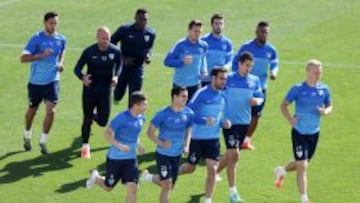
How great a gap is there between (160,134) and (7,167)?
3611 millimetres

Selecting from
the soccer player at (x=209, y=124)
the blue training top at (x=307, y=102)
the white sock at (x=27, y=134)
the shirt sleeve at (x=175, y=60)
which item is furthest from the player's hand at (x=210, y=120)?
the white sock at (x=27, y=134)

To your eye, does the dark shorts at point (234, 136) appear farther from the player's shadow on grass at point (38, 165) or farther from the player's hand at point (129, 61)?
the player's hand at point (129, 61)

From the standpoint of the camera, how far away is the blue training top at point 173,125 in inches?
515

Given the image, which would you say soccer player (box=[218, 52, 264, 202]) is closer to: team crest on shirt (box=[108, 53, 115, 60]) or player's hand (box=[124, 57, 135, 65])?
team crest on shirt (box=[108, 53, 115, 60])

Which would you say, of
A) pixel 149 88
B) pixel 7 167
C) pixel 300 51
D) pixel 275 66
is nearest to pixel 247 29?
pixel 300 51

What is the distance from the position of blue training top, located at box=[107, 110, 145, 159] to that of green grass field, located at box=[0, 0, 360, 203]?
1358 millimetres

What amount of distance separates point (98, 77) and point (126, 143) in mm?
3049

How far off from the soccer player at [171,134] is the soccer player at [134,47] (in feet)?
14.4

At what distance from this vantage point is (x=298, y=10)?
28.7 m

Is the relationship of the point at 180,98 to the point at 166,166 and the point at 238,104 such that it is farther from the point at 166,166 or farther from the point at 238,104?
the point at 238,104

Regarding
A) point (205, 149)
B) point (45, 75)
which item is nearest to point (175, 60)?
point (45, 75)

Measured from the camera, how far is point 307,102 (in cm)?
1405

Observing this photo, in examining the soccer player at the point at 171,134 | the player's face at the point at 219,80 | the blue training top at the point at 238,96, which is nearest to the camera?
the soccer player at the point at 171,134

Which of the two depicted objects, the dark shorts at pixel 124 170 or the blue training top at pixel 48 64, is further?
the blue training top at pixel 48 64
